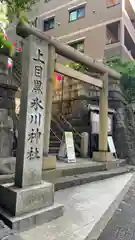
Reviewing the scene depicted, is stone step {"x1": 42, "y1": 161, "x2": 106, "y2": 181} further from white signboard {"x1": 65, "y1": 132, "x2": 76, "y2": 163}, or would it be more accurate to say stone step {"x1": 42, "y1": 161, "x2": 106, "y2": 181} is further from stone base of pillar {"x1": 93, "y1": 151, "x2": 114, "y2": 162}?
white signboard {"x1": 65, "y1": 132, "x2": 76, "y2": 163}

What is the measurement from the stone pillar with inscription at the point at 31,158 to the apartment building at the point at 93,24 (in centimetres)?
1184

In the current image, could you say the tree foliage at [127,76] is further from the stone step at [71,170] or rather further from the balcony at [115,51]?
the stone step at [71,170]

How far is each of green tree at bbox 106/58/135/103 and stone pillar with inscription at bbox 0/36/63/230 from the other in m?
7.43

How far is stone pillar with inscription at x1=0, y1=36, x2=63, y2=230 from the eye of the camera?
266cm

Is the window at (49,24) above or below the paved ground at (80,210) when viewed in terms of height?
above

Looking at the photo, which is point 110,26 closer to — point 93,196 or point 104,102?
point 104,102

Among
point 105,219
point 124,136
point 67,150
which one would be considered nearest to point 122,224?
point 105,219

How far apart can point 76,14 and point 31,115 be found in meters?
16.1

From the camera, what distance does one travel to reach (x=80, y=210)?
3.37 meters

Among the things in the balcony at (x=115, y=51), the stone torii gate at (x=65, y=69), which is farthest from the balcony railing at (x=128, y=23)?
the stone torii gate at (x=65, y=69)

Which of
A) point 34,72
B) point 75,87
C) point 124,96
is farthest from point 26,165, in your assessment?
point 124,96

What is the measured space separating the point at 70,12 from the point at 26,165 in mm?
16955

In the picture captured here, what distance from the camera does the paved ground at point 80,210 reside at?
2.50m

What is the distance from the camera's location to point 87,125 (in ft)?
28.3
